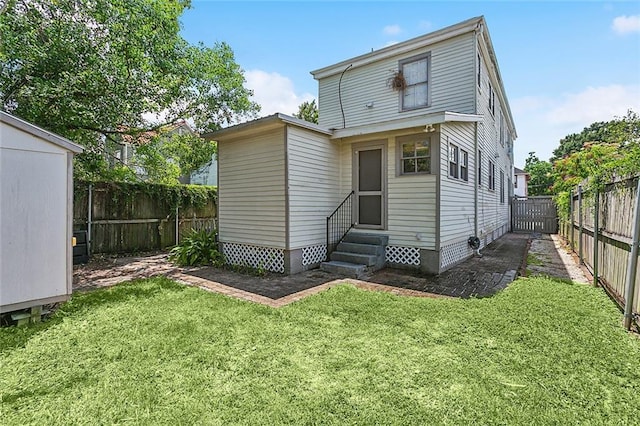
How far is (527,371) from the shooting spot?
279cm

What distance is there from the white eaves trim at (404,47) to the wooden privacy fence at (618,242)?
5367 mm

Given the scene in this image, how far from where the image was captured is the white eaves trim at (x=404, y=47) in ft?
27.4

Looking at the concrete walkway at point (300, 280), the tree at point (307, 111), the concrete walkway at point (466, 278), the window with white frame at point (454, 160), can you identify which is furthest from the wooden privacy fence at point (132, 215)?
the tree at point (307, 111)

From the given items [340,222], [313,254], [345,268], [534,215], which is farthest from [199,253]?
[534,215]

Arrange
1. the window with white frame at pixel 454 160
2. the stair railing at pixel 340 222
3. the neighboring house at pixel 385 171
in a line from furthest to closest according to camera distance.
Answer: the stair railing at pixel 340 222
the window with white frame at pixel 454 160
the neighboring house at pixel 385 171

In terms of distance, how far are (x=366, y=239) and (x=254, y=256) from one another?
2867mm

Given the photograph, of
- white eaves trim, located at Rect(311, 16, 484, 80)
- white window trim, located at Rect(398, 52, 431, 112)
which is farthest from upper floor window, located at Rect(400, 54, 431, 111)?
white eaves trim, located at Rect(311, 16, 484, 80)

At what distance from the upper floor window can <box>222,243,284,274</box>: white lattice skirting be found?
6.13 m

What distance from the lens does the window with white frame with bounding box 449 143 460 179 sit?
297 inches

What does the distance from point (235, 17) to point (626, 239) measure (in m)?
9.76

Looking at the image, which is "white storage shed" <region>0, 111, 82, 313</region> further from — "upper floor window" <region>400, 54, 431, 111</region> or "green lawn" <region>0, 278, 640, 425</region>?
"upper floor window" <region>400, 54, 431, 111</region>

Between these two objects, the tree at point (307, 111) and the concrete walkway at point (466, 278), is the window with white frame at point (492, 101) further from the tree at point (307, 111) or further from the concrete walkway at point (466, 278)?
the tree at point (307, 111)

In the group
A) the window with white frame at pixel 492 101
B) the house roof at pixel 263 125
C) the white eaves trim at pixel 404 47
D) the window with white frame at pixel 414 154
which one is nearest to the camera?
the house roof at pixel 263 125

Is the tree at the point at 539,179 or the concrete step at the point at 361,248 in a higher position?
the tree at the point at 539,179
